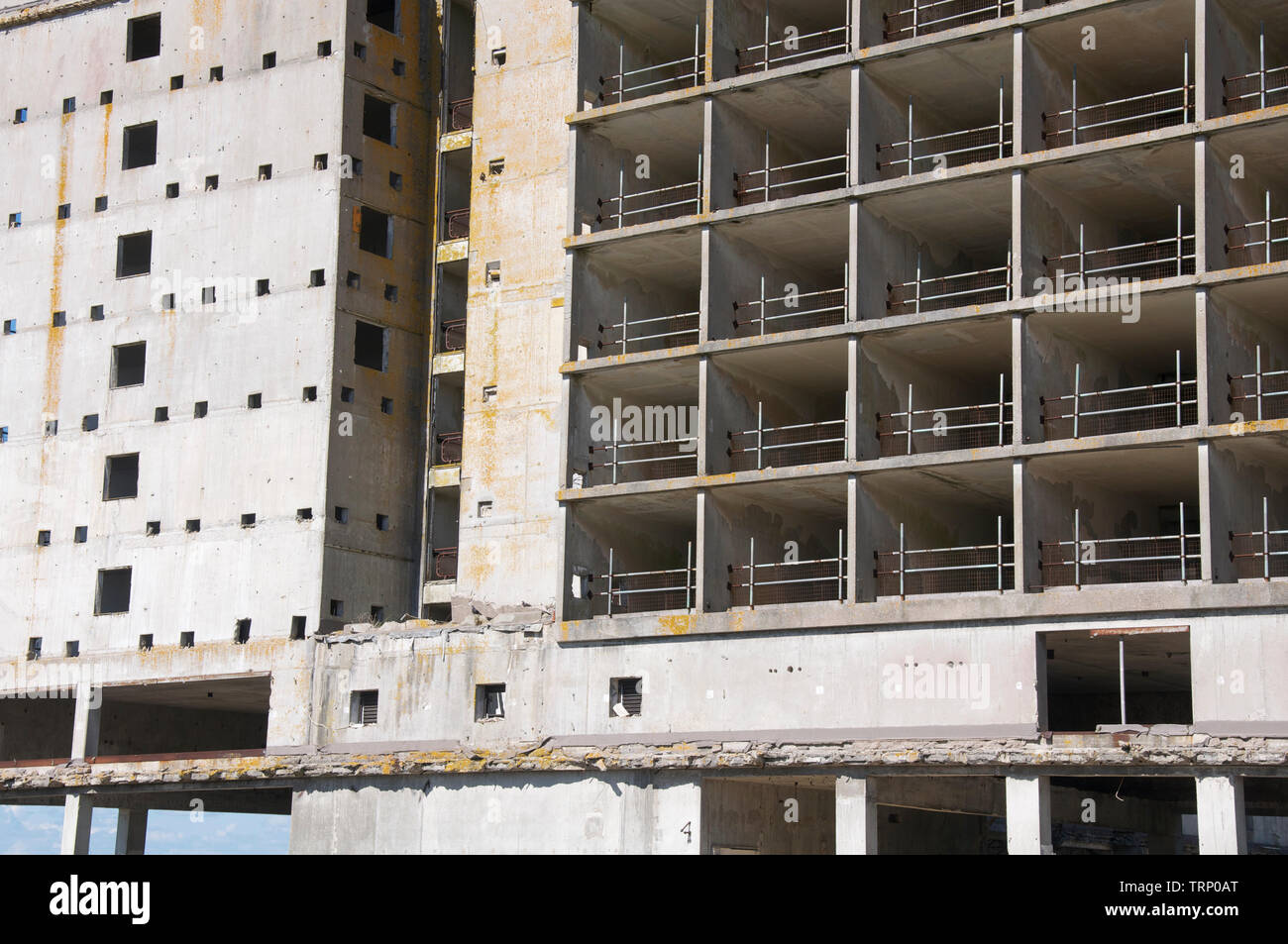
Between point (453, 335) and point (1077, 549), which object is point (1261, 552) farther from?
point (453, 335)

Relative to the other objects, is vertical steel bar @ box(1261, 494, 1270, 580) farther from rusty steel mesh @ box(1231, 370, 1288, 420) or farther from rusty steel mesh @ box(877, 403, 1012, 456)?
rusty steel mesh @ box(877, 403, 1012, 456)

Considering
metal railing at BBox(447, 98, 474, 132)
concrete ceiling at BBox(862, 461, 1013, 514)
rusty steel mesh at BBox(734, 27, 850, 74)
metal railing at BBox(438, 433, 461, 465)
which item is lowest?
concrete ceiling at BBox(862, 461, 1013, 514)

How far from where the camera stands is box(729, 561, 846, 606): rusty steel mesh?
120ft

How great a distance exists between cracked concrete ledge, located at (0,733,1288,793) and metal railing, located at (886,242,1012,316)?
8.37m

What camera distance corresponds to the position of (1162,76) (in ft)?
118

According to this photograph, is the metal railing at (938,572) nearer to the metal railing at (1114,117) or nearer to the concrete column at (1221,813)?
the concrete column at (1221,813)

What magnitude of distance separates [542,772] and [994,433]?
420 inches

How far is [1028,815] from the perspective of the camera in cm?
3156

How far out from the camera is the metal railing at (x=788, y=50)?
126ft

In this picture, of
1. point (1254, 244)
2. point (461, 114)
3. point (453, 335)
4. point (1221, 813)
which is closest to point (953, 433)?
point (1254, 244)

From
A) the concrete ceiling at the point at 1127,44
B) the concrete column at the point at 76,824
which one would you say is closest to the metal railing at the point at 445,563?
the concrete column at the point at 76,824

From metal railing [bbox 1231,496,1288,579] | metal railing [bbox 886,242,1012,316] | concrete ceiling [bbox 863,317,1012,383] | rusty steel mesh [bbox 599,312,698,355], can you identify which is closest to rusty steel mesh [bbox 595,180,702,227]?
rusty steel mesh [bbox 599,312,698,355]
